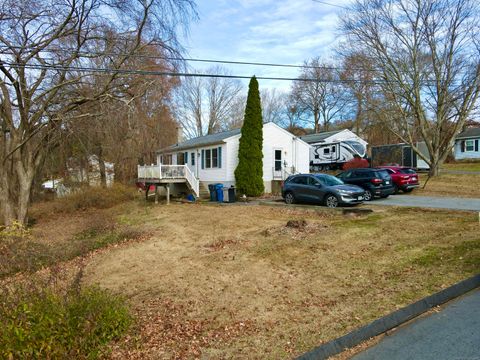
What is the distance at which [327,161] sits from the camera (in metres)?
34.6

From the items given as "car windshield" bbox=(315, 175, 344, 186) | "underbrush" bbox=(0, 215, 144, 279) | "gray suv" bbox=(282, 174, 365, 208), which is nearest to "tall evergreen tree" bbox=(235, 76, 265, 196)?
"gray suv" bbox=(282, 174, 365, 208)

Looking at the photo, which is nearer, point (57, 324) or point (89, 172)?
point (57, 324)

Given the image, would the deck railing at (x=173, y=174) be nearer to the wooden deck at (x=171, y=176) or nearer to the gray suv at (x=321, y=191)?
the wooden deck at (x=171, y=176)

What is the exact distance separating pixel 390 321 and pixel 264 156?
21.0 meters

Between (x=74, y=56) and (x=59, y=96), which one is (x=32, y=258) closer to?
(x=74, y=56)

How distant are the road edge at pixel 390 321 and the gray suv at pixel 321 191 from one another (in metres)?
9.86

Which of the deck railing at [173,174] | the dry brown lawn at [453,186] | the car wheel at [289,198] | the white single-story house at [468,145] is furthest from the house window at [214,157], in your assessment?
the white single-story house at [468,145]

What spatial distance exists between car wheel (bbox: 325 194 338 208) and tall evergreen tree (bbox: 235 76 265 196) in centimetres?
761

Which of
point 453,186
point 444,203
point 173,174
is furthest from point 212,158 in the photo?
point 453,186

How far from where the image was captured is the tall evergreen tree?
23047mm

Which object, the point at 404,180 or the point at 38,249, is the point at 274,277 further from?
the point at 404,180

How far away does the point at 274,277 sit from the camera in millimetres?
6742

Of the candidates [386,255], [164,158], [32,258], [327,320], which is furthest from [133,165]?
[327,320]

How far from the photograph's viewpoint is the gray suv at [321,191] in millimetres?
15641
